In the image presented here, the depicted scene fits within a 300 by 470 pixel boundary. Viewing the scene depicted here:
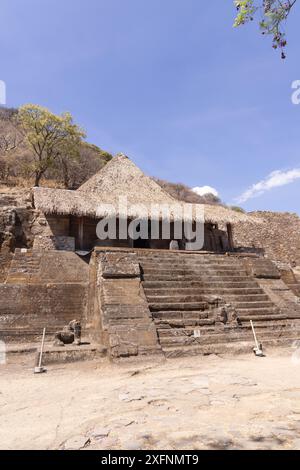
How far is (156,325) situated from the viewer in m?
6.55

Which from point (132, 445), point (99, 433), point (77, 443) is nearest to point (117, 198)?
point (99, 433)

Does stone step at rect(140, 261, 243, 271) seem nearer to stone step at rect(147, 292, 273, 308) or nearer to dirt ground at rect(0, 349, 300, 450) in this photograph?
stone step at rect(147, 292, 273, 308)

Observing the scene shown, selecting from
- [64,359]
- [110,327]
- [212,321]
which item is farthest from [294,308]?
[64,359]

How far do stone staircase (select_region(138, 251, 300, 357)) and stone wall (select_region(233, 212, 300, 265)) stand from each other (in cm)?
1596

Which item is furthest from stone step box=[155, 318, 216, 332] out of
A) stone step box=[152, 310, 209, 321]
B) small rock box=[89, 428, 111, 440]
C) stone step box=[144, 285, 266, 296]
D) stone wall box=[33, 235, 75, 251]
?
stone wall box=[33, 235, 75, 251]

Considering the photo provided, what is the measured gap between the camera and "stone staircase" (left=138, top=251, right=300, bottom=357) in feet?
21.1

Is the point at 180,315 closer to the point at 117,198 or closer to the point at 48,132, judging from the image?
the point at 117,198

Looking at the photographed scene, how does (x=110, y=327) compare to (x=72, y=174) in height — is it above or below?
below

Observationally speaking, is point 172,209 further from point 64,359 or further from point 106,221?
point 64,359

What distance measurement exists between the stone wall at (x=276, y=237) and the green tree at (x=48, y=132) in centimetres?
1385

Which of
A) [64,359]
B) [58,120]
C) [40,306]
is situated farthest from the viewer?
[58,120]

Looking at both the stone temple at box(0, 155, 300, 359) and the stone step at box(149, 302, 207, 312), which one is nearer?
the stone temple at box(0, 155, 300, 359)

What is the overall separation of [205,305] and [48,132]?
16917mm

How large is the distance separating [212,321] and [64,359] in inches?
121
